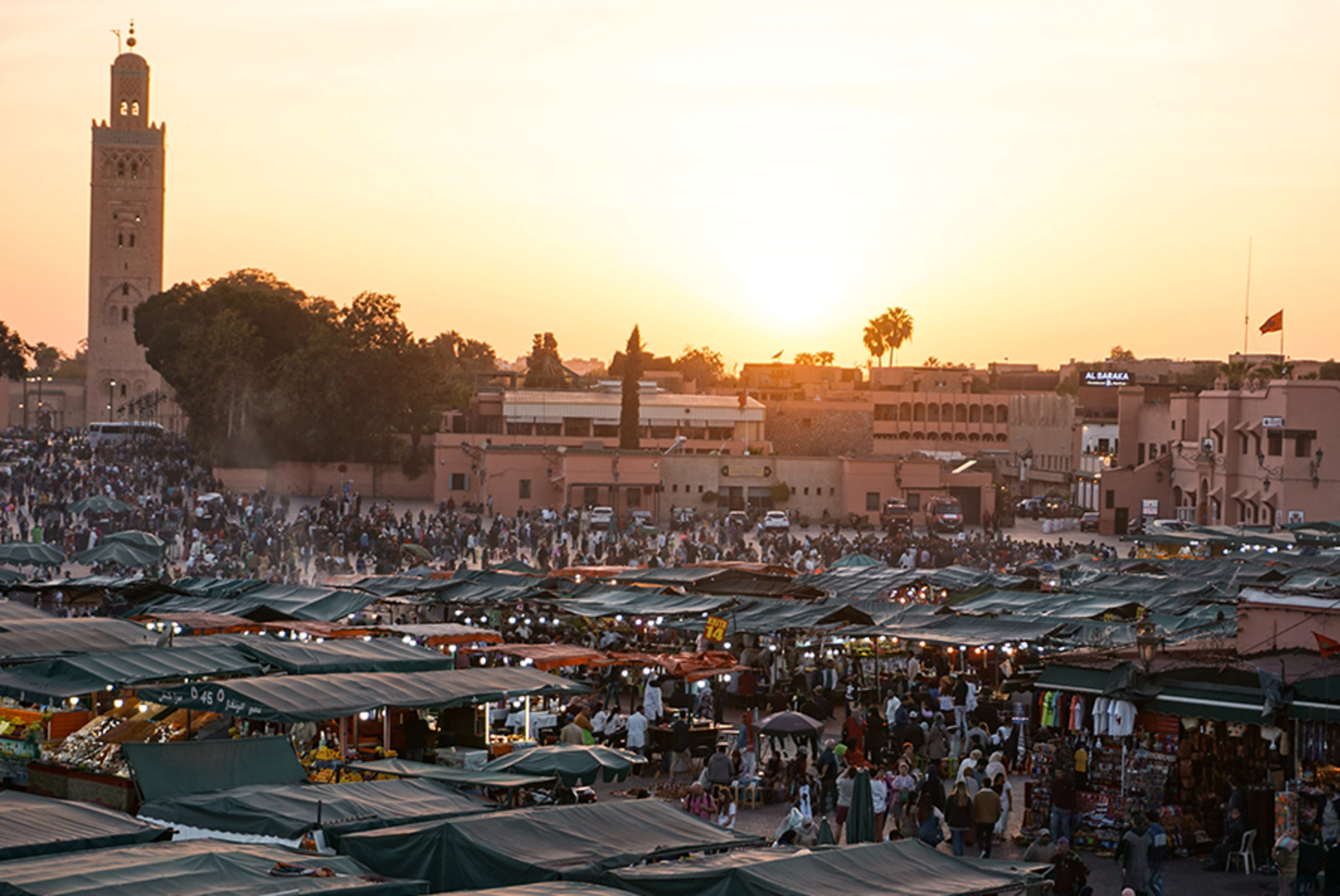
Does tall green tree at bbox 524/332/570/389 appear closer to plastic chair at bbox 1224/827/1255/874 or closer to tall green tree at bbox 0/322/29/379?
tall green tree at bbox 0/322/29/379

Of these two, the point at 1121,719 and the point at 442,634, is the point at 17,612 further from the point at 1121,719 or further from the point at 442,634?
the point at 1121,719

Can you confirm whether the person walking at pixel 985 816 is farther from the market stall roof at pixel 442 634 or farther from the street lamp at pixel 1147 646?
the market stall roof at pixel 442 634

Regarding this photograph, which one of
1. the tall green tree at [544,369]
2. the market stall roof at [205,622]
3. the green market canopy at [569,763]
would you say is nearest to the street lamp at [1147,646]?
the green market canopy at [569,763]

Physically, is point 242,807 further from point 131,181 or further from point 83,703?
point 131,181

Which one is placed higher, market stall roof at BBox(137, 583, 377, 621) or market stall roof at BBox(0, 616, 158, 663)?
market stall roof at BBox(0, 616, 158, 663)

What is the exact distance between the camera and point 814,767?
17.7m

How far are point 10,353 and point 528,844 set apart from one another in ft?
285

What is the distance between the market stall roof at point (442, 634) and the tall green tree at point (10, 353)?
72946mm

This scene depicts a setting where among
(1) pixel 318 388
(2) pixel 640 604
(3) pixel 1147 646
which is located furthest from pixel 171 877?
(1) pixel 318 388

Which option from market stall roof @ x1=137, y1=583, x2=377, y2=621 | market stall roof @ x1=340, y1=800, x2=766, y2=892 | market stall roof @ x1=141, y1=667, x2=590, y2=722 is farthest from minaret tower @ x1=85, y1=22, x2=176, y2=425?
market stall roof @ x1=340, y1=800, x2=766, y2=892

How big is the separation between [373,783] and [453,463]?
50.2 meters

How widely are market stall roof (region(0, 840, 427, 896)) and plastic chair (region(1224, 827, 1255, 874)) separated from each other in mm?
8638

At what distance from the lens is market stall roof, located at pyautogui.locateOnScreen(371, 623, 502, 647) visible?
20266mm

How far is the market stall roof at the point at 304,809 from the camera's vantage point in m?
10.3
